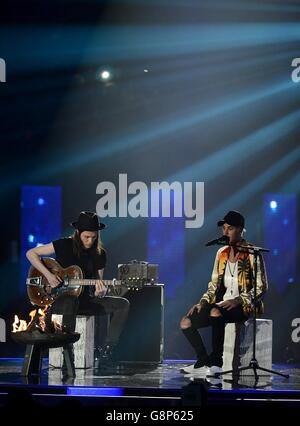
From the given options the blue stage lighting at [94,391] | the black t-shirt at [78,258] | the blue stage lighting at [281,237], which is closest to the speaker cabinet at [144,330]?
the black t-shirt at [78,258]

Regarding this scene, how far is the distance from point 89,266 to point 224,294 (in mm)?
1390

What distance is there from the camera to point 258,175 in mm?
10242

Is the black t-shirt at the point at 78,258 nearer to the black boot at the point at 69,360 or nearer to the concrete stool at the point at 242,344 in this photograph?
the black boot at the point at 69,360

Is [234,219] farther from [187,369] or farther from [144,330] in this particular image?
[144,330]

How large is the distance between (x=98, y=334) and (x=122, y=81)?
3.04m

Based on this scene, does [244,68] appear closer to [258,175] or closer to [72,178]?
[258,175]

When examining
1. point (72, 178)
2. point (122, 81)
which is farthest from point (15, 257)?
point (122, 81)

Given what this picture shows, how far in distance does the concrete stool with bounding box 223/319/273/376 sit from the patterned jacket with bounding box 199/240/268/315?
0.17 meters

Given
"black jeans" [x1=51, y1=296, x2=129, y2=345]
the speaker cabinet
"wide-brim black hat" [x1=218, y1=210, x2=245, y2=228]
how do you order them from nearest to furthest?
1. "wide-brim black hat" [x1=218, y1=210, x2=245, y2=228]
2. "black jeans" [x1=51, y1=296, x2=129, y2=345]
3. the speaker cabinet

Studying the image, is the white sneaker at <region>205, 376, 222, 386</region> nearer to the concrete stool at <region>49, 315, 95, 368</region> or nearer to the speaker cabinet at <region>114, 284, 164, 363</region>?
the concrete stool at <region>49, 315, 95, 368</region>

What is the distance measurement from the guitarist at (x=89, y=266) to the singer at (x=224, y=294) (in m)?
0.76

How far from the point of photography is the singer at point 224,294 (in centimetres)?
820

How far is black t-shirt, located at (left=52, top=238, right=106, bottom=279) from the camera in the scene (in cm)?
851

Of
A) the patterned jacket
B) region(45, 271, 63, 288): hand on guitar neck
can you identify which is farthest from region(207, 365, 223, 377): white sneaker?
region(45, 271, 63, 288): hand on guitar neck
